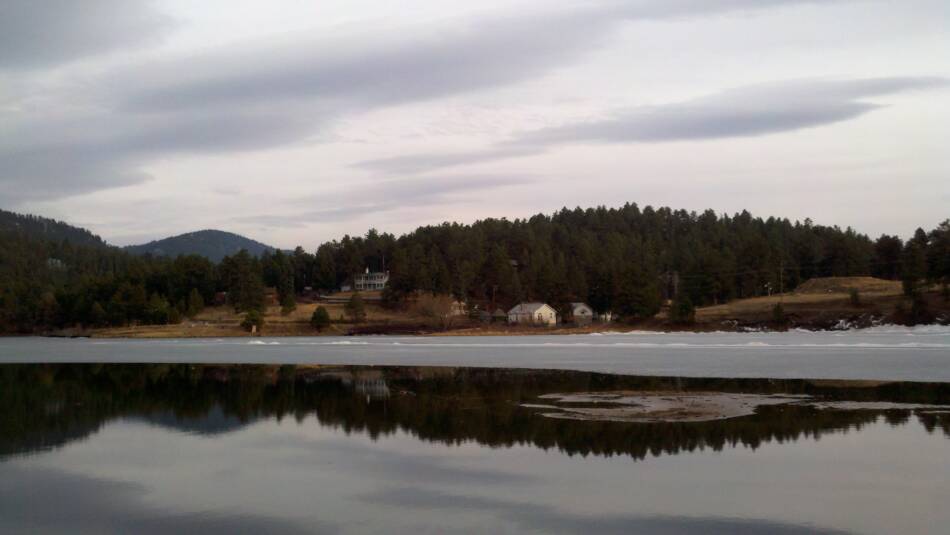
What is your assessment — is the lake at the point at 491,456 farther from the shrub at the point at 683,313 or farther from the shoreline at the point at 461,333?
the shrub at the point at 683,313

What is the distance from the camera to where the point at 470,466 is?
1584 cm

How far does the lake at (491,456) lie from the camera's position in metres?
12.2

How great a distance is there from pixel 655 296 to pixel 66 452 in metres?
92.8

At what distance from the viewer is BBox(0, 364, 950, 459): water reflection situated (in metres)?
18.7

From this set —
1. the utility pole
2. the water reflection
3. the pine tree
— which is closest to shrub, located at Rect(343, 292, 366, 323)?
the pine tree

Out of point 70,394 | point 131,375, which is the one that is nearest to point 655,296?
point 131,375

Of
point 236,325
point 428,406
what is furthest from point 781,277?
point 428,406

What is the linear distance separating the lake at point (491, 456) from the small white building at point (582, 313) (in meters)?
85.9

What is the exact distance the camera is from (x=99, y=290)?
135 metres

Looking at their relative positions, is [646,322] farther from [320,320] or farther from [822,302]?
[320,320]

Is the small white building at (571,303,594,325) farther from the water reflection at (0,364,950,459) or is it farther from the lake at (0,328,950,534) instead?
the lake at (0,328,950,534)

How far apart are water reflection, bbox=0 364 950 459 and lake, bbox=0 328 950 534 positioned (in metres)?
0.12

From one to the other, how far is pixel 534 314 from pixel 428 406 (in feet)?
303

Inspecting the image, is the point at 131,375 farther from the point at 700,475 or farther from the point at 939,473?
the point at 939,473
